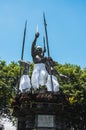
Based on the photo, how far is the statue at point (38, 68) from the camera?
19219 mm

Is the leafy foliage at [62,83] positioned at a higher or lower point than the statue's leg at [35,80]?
higher

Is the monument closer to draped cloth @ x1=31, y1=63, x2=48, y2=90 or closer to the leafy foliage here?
draped cloth @ x1=31, y1=63, x2=48, y2=90

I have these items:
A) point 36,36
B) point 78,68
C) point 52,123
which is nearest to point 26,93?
point 52,123

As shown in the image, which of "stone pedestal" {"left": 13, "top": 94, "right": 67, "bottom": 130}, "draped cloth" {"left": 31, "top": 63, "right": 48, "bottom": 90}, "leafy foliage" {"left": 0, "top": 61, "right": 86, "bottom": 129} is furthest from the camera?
"leafy foliage" {"left": 0, "top": 61, "right": 86, "bottom": 129}

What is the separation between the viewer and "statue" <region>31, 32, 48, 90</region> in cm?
1922

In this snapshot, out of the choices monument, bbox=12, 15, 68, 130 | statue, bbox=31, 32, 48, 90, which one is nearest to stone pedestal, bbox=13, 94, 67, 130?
monument, bbox=12, 15, 68, 130

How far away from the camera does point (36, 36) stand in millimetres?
19812

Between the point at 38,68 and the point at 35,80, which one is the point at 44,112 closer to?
the point at 35,80

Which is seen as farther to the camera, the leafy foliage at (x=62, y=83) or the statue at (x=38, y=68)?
the leafy foliage at (x=62, y=83)

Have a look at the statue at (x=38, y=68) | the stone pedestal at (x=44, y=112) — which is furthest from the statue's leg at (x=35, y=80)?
the stone pedestal at (x=44, y=112)

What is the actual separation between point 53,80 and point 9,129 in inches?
1876

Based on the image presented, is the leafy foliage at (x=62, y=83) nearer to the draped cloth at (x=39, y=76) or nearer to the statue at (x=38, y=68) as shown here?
the statue at (x=38, y=68)

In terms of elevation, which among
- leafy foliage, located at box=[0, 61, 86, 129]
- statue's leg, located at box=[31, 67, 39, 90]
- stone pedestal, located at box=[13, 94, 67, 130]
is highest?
leafy foliage, located at box=[0, 61, 86, 129]

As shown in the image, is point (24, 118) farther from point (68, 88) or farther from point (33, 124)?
point (68, 88)
